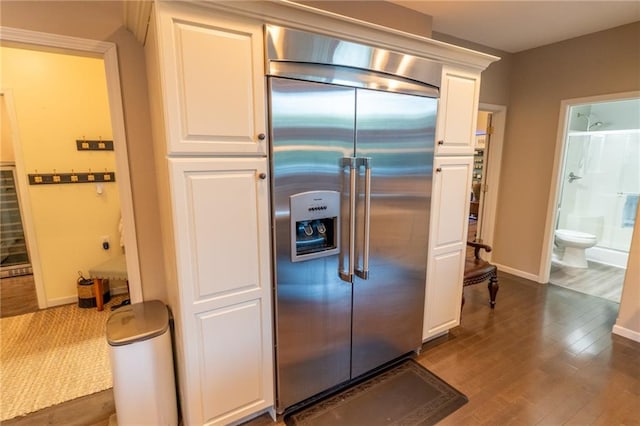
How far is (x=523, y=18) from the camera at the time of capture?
2658mm

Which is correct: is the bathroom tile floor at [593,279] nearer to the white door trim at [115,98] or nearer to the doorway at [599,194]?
the doorway at [599,194]

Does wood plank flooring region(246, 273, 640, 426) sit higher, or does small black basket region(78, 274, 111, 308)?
small black basket region(78, 274, 111, 308)

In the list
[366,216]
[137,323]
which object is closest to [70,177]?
[137,323]

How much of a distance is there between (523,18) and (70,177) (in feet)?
14.5

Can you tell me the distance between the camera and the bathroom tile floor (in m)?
3.47

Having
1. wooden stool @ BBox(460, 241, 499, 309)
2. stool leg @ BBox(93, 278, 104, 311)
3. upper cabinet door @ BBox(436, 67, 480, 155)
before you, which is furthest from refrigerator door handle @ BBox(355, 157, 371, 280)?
stool leg @ BBox(93, 278, 104, 311)

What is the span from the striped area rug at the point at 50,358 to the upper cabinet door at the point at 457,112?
2.78m

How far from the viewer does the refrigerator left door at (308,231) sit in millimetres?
1515

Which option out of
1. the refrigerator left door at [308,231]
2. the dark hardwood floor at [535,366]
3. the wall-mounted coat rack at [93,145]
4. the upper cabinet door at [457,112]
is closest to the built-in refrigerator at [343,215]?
the refrigerator left door at [308,231]

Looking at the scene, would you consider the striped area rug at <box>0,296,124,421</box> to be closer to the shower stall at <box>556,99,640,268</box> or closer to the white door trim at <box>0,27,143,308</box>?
the white door trim at <box>0,27,143,308</box>

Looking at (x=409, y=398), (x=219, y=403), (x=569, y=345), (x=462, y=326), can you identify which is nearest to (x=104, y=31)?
(x=219, y=403)

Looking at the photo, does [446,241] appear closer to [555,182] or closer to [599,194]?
[555,182]

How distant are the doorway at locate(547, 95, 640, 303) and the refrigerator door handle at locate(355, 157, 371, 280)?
3257 millimetres

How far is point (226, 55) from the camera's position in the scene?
1.35 m
